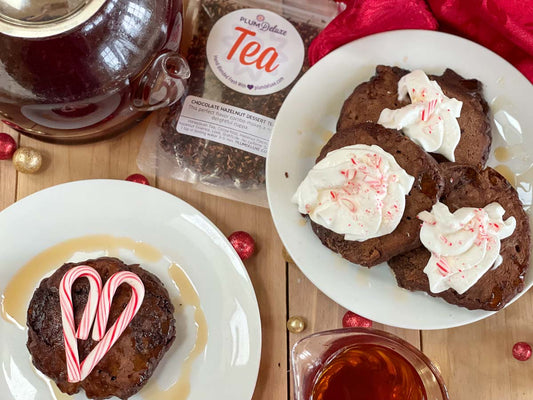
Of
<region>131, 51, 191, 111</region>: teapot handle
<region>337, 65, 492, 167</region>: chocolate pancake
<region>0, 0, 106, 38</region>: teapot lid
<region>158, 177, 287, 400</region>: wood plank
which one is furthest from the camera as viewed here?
<region>158, 177, 287, 400</region>: wood plank

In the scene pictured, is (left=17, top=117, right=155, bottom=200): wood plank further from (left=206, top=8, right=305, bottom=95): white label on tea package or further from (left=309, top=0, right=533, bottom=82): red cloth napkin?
(left=309, top=0, right=533, bottom=82): red cloth napkin

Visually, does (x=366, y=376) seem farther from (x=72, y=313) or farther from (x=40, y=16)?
(x=40, y=16)

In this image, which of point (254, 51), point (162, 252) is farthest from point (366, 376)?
point (254, 51)

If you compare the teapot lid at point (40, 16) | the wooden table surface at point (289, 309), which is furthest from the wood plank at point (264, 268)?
the teapot lid at point (40, 16)

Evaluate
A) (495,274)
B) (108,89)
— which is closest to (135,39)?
Result: (108,89)

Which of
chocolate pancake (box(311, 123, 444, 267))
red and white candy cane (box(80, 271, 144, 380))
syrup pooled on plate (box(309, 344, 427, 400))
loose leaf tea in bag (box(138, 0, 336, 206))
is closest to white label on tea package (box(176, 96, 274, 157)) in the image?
loose leaf tea in bag (box(138, 0, 336, 206))

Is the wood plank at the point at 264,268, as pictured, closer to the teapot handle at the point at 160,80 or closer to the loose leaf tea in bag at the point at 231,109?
the loose leaf tea in bag at the point at 231,109
